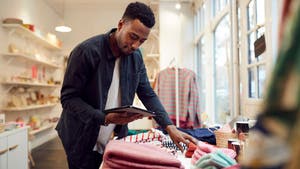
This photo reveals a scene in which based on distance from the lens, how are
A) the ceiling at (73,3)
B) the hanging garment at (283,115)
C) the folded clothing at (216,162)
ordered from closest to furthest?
the hanging garment at (283,115) → the folded clothing at (216,162) → the ceiling at (73,3)

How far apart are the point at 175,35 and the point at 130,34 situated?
11.3 feet

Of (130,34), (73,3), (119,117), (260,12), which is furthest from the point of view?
(73,3)

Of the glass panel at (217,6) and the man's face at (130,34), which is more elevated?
the glass panel at (217,6)

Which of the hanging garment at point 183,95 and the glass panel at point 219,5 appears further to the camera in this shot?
the hanging garment at point 183,95

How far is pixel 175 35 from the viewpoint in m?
4.61

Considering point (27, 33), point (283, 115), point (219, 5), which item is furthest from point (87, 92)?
point (27, 33)

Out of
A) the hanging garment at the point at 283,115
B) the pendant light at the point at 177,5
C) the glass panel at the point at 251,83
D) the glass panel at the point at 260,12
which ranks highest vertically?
the pendant light at the point at 177,5

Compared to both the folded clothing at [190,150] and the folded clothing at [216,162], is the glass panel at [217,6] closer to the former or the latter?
the folded clothing at [190,150]

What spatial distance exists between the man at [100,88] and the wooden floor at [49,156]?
2.61 m

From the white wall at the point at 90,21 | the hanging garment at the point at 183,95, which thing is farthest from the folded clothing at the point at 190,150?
the white wall at the point at 90,21

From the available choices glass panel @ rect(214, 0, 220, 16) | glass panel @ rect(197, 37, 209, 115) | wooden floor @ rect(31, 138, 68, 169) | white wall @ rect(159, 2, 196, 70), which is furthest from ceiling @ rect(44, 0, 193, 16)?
wooden floor @ rect(31, 138, 68, 169)

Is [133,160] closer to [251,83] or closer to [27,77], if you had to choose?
[251,83]

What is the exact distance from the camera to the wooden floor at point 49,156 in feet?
12.3

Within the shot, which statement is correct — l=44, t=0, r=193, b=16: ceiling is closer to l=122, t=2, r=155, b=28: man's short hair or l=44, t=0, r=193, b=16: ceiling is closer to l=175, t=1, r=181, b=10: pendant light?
l=175, t=1, r=181, b=10: pendant light
